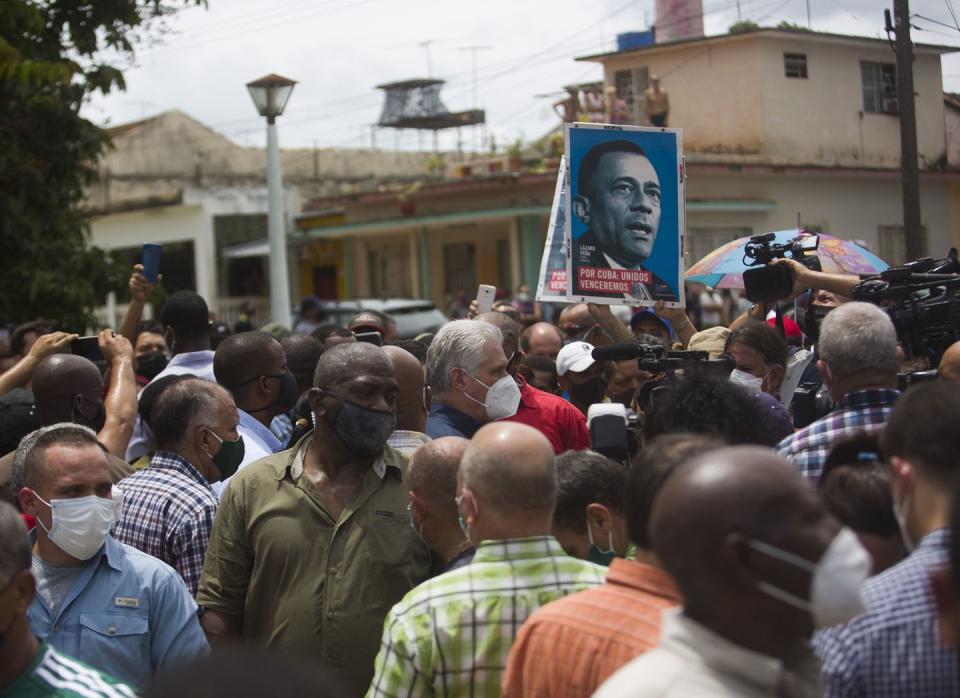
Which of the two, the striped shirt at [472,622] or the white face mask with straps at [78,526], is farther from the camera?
the white face mask with straps at [78,526]

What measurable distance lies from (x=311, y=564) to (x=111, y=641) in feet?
2.39

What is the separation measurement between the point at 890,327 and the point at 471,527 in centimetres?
189

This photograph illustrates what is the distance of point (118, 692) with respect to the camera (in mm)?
3049

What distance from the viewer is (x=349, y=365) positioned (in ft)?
15.9

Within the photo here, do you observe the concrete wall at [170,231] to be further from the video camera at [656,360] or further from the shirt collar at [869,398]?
the shirt collar at [869,398]

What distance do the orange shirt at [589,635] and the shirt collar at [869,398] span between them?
167 cm

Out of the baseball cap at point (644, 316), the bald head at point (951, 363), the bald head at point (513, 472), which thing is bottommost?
the bald head at point (513, 472)

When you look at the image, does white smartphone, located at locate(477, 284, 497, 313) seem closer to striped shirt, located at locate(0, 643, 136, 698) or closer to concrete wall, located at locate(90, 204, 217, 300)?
striped shirt, located at locate(0, 643, 136, 698)

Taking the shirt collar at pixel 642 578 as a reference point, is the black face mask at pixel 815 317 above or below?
above

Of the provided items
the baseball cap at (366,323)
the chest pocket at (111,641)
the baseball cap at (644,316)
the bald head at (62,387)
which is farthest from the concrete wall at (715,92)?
the chest pocket at (111,641)

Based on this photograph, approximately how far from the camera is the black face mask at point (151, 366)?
9203mm

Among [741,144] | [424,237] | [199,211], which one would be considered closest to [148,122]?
[199,211]

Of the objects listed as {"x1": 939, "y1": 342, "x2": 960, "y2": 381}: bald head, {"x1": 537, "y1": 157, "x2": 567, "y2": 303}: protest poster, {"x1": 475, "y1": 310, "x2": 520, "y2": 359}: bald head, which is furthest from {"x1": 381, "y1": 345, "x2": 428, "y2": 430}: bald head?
{"x1": 537, "y1": 157, "x2": 567, "y2": 303}: protest poster

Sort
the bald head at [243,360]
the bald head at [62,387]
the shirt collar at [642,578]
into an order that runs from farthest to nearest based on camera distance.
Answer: the bald head at [243,360], the bald head at [62,387], the shirt collar at [642,578]
